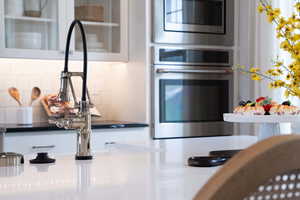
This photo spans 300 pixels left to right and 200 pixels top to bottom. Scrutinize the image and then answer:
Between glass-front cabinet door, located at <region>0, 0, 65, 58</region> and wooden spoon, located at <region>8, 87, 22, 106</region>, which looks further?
wooden spoon, located at <region>8, 87, 22, 106</region>

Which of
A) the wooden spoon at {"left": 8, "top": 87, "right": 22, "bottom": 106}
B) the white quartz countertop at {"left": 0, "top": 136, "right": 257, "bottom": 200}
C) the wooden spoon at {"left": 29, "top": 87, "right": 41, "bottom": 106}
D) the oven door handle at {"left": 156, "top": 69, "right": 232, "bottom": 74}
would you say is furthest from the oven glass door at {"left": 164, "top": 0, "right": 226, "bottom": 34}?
the white quartz countertop at {"left": 0, "top": 136, "right": 257, "bottom": 200}

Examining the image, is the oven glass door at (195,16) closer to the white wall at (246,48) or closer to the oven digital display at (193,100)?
the white wall at (246,48)

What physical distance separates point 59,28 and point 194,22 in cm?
99

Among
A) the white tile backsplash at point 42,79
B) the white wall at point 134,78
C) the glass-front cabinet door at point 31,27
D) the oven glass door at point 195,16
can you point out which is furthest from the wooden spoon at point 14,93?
the oven glass door at point 195,16

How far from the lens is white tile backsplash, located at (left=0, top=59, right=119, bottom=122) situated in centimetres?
355

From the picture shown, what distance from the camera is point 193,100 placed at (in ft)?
12.1

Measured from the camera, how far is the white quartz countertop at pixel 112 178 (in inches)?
40.7

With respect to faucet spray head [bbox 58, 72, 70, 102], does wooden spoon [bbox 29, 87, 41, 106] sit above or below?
below

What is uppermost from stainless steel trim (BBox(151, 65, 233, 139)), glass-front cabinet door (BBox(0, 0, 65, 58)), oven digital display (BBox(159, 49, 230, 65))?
glass-front cabinet door (BBox(0, 0, 65, 58))

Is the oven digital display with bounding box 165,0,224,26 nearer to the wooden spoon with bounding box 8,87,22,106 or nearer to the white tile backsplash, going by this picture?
the white tile backsplash

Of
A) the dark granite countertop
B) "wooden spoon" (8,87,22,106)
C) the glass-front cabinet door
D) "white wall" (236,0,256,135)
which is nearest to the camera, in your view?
the dark granite countertop

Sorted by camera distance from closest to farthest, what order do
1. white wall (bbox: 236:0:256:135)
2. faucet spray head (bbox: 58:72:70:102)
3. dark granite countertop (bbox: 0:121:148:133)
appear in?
1. faucet spray head (bbox: 58:72:70:102)
2. dark granite countertop (bbox: 0:121:148:133)
3. white wall (bbox: 236:0:256:135)

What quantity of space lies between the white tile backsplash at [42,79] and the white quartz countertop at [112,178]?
192 centimetres

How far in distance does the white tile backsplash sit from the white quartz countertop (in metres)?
A: 1.92
